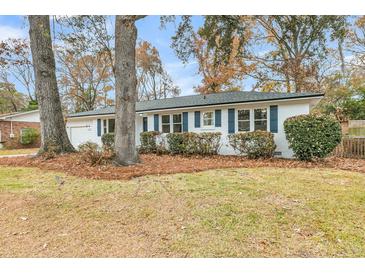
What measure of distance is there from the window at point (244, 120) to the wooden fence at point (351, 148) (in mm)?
3934

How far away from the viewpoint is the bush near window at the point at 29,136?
20.8m

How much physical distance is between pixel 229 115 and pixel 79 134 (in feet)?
37.8

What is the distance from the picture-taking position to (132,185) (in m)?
5.60

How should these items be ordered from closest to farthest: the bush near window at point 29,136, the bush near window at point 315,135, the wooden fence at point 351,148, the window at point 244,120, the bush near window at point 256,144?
the bush near window at point 315,135 < the bush near window at point 256,144 < the wooden fence at point 351,148 < the window at point 244,120 < the bush near window at point 29,136

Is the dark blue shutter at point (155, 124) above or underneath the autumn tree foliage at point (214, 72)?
underneath

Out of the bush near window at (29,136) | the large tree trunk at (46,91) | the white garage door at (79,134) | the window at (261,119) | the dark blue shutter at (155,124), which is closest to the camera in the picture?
the large tree trunk at (46,91)

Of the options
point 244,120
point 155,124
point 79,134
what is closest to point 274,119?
point 244,120

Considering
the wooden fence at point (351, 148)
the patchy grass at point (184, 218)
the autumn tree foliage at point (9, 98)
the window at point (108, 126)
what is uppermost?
the autumn tree foliage at point (9, 98)

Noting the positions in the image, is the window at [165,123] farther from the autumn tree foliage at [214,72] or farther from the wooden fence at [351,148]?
the autumn tree foliage at [214,72]

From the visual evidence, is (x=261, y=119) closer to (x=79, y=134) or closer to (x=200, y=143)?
(x=200, y=143)

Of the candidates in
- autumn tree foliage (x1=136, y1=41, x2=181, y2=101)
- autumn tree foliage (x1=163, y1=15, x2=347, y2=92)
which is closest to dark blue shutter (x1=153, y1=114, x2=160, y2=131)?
autumn tree foliage (x1=163, y1=15, x2=347, y2=92)

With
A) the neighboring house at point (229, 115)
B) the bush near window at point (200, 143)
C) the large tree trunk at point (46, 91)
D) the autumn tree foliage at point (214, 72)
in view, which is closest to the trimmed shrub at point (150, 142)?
the neighboring house at point (229, 115)
